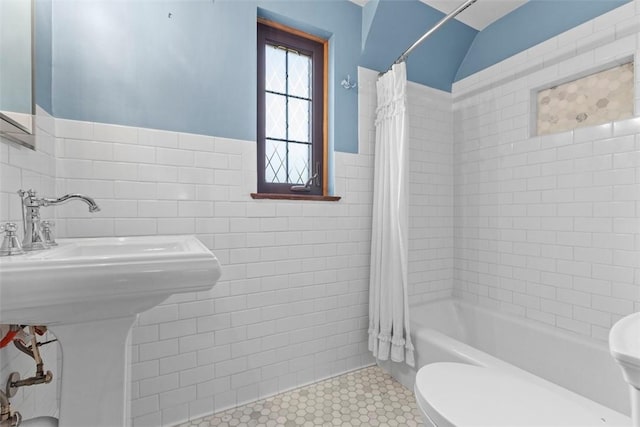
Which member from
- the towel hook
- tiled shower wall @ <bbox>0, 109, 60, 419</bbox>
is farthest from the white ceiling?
tiled shower wall @ <bbox>0, 109, 60, 419</bbox>

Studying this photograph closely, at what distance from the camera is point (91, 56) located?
129 cm

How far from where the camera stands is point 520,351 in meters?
1.88

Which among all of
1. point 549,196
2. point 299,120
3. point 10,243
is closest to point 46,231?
point 10,243

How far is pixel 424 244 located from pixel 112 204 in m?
2.06

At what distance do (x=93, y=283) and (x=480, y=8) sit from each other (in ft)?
8.62

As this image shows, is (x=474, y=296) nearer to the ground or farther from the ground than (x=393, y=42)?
nearer to the ground

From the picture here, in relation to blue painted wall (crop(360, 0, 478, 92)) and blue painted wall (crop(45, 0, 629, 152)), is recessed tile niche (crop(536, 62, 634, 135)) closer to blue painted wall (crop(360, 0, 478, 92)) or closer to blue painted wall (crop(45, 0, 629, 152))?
blue painted wall (crop(45, 0, 629, 152))

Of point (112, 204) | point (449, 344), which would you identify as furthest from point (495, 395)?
point (112, 204)

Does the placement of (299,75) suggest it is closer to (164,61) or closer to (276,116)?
(276,116)

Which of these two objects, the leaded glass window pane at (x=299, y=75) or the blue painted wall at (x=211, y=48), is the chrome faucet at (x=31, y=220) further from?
the leaded glass window pane at (x=299, y=75)

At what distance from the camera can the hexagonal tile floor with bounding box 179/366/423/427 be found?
4.90 feet

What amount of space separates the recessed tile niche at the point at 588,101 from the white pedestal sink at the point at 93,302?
2183 millimetres

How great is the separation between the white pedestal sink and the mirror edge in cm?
40

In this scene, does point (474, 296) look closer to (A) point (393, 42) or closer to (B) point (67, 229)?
(A) point (393, 42)
